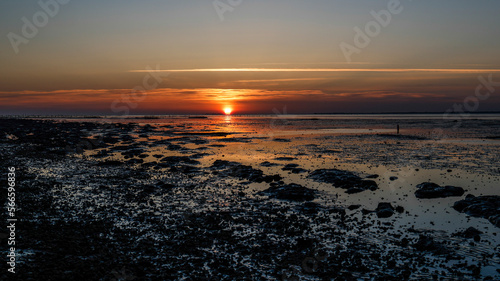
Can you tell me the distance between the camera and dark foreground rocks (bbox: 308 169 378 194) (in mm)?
24375

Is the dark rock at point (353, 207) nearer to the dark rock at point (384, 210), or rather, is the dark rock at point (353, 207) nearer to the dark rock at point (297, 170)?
the dark rock at point (384, 210)

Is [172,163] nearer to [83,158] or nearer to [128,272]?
[83,158]

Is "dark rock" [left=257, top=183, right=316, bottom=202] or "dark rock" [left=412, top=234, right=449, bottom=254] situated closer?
"dark rock" [left=412, top=234, right=449, bottom=254]

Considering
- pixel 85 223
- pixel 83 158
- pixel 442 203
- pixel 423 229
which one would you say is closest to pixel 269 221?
pixel 423 229

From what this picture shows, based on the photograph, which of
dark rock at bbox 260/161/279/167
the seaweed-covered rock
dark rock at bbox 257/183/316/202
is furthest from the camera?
dark rock at bbox 260/161/279/167

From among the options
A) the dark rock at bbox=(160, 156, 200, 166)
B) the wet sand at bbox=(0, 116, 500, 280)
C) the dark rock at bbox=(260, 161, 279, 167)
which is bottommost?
the wet sand at bbox=(0, 116, 500, 280)

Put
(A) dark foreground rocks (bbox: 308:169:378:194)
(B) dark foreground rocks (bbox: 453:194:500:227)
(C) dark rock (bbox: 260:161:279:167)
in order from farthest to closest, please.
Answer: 1. (C) dark rock (bbox: 260:161:279:167)
2. (A) dark foreground rocks (bbox: 308:169:378:194)
3. (B) dark foreground rocks (bbox: 453:194:500:227)

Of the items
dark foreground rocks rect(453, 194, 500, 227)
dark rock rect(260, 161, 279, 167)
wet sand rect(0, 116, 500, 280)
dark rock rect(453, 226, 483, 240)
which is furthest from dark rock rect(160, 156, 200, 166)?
dark rock rect(453, 226, 483, 240)

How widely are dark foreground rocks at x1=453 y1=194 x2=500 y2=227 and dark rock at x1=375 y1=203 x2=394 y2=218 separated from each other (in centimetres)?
398

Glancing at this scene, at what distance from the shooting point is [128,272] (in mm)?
11359

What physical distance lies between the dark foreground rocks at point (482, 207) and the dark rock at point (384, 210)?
13.0ft

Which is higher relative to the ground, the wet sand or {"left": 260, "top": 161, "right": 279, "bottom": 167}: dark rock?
{"left": 260, "top": 161, "right": 279, "bottom": 167}: dark rock

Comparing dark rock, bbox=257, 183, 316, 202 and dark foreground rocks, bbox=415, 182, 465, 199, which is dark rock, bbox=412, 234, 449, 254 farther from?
dark foreground rocks, bbox=415, 182, 465, 199

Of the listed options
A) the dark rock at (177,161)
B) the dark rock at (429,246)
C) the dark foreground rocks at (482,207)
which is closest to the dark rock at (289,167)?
the dark rock at (177,161)
